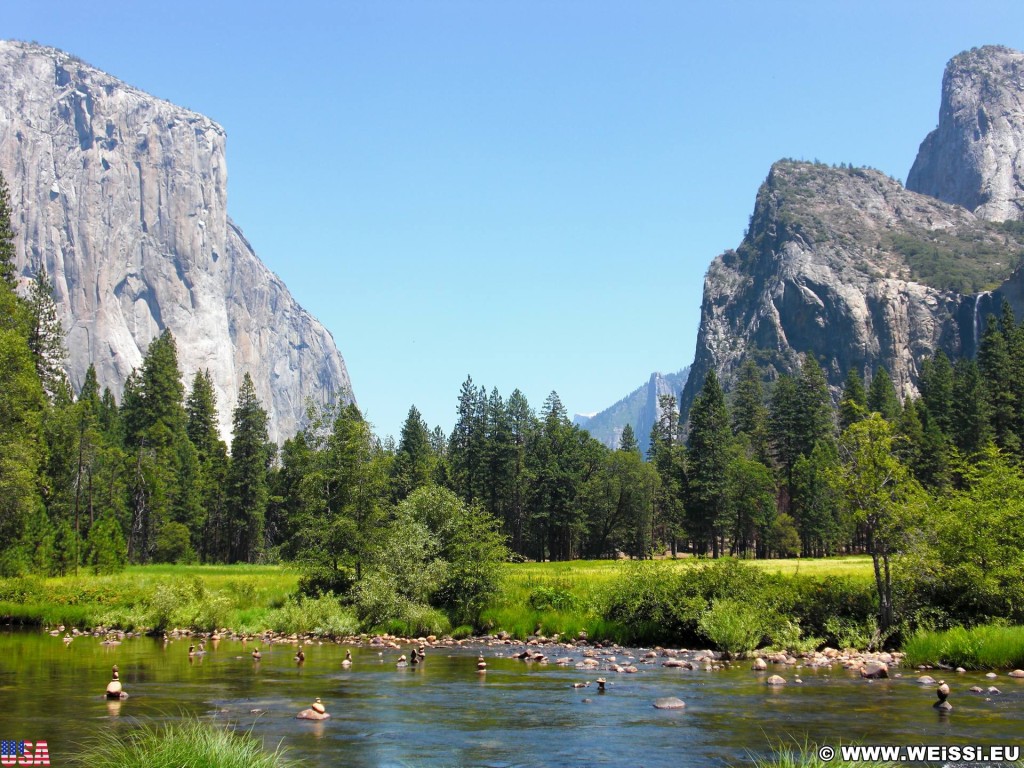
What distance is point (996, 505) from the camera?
33.6 metres

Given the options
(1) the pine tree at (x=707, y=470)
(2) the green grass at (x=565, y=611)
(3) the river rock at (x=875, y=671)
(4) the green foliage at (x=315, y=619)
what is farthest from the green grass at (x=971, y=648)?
(1) the pine tree at (x=707, y=470)

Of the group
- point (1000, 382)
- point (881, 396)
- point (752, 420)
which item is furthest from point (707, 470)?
point (1000, 382)

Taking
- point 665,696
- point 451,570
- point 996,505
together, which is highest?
point 996,505

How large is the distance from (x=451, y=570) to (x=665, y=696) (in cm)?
2036

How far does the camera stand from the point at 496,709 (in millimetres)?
21844

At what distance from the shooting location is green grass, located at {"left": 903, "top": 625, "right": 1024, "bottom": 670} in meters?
27.3

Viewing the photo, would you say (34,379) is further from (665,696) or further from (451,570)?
(665,696)

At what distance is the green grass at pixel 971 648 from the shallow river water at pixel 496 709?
125 centimetres

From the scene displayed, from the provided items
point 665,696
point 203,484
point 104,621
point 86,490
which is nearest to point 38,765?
point 665,696

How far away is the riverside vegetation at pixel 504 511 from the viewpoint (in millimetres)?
32969

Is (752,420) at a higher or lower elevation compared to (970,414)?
higher

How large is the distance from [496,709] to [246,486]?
85399 mm

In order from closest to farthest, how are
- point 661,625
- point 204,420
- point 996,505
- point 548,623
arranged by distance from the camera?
point 996,505
point 661,625
point 548,623
point 204,420

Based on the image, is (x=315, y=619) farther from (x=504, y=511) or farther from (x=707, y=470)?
(x=504, y=511)
